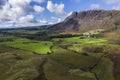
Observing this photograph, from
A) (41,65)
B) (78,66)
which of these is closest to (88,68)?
(78,66)

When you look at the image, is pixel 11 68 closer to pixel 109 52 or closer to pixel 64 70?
pixel 64 70

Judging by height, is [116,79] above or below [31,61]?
below

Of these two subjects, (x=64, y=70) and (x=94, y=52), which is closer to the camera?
(x=64, y=70)

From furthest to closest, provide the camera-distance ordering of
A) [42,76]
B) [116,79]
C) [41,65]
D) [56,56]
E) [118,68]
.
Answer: [56,56], [118,68], [41,65], [116,79], [42,76]

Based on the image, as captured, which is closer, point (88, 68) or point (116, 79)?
point (116, 79)

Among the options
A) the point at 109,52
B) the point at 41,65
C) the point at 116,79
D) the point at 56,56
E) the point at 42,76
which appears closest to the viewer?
the point at 42,76

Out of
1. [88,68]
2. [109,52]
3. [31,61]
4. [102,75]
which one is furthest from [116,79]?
[109,52]

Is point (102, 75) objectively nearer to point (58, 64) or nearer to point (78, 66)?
point (78, 66)

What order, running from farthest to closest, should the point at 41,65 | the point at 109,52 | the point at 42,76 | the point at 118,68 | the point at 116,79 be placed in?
the point at 109,52, the point at 118,68, the point at 41,65, the point at 116,79, the point at 42,76

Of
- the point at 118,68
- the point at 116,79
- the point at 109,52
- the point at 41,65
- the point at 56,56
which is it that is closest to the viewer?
the point at 116,79
